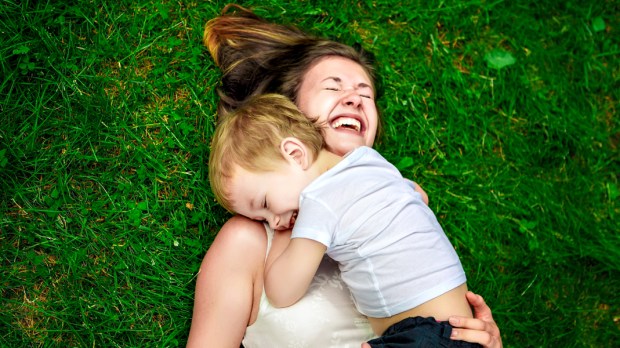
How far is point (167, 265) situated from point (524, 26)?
3.06 metres

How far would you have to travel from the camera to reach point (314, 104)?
3260 millimetres

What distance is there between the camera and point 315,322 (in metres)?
2.95

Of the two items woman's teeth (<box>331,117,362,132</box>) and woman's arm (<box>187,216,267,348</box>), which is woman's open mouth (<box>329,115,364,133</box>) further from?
woman's arm (<box>187,216,267,348</box>)

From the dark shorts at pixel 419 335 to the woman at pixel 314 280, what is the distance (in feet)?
0.18

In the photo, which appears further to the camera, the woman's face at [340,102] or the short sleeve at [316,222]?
the woman's face at [340,102]

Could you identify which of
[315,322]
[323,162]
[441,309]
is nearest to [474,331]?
[441,309]

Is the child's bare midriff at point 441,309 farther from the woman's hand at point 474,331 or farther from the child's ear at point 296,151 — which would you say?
the child's ear at point 296,151

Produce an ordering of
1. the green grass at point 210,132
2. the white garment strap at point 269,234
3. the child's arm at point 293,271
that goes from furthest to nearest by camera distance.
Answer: the green grass at point 210,132
the white garment strap at point 269,234
the child's arm at point 293,271

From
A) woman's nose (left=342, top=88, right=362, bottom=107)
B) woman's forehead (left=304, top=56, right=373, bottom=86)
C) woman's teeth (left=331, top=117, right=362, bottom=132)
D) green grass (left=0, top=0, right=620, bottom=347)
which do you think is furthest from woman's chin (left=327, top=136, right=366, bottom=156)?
green grass (left=0, top=0, right=620, bottom=347)

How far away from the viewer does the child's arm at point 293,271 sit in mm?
2746

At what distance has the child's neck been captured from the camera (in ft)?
9.61

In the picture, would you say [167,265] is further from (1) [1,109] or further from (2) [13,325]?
(1) [1,109]

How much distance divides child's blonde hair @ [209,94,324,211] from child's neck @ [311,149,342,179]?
0.03 m

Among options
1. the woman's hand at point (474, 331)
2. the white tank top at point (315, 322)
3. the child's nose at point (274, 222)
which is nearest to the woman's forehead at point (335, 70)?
the child's nose at point (274, 222)
